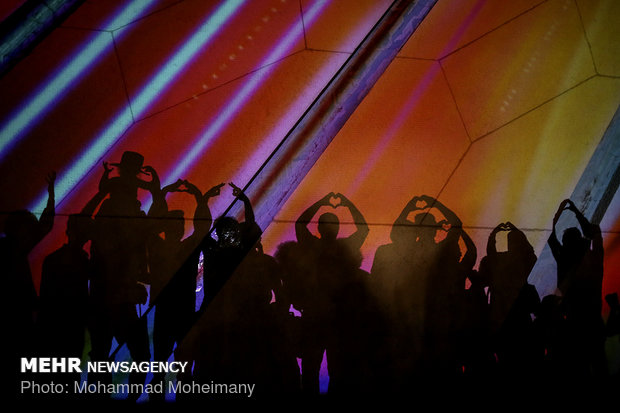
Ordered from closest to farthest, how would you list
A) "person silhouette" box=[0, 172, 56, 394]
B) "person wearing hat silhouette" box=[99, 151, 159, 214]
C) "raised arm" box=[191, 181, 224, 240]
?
"person silhouette" box=[0, 172, 56, 394] → "person wearing hat silhouette" box=[99, 151, 159, 214] → "raised arm" box=[191, 181, 224, 240]

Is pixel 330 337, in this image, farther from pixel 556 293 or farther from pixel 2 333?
pixel 2 333

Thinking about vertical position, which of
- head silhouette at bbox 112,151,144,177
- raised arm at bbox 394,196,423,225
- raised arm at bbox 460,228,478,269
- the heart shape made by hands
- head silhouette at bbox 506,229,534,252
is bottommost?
raised arm at bbox 460,228,478,269

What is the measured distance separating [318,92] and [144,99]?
113cm

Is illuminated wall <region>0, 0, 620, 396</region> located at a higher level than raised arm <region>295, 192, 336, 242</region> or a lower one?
higher

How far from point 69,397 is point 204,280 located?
30.3 inches

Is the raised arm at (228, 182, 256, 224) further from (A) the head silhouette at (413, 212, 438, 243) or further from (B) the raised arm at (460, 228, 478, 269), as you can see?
(B) the raised arm at (460, 228, 478, 269)

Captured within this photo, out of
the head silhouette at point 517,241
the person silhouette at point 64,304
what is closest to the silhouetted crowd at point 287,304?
the person silhouette at point 64,304

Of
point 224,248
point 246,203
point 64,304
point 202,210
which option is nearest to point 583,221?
point 246,203

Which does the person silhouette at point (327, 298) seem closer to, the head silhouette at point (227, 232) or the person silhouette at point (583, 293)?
the head silhouette at point (227, 232)

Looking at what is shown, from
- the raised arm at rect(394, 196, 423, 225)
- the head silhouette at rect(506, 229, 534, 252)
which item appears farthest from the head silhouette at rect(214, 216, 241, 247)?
the head silhouette at rect(506, 229, 534, 252)

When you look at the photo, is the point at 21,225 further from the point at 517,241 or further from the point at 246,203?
the point at 517,241

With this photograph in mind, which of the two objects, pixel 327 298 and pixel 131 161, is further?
pixel 131 161

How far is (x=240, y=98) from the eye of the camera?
101 inches

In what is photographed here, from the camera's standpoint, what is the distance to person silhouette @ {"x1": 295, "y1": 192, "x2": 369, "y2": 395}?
2049mm
